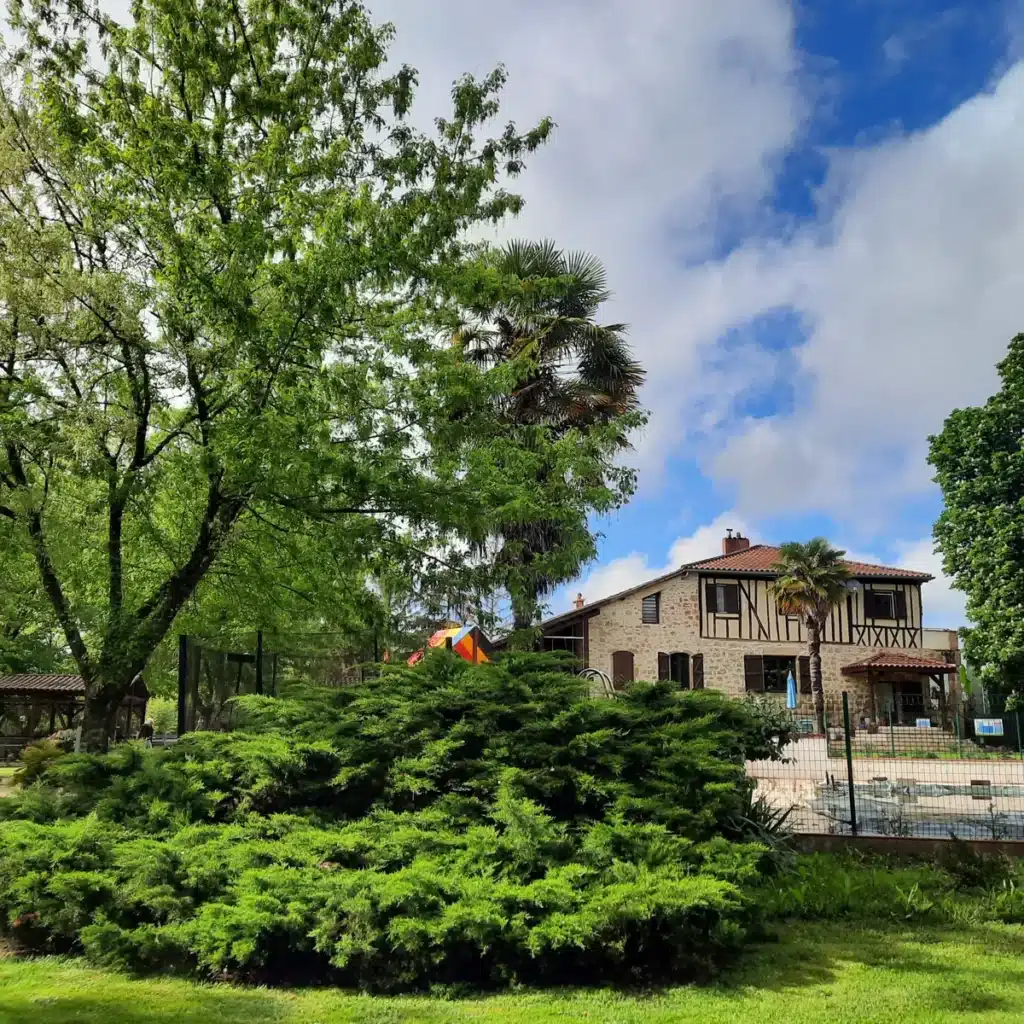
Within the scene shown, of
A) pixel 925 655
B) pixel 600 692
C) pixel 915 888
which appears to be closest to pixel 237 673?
→ pixel 600 692

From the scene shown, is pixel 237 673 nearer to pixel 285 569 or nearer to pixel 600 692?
pixel 285 569

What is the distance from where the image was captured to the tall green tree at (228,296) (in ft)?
28.5

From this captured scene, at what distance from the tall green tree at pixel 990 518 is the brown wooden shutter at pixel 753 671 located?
9.16 meters

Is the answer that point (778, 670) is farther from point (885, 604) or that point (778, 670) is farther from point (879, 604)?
point (885, 604)

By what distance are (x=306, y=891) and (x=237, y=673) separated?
5723 millimetres

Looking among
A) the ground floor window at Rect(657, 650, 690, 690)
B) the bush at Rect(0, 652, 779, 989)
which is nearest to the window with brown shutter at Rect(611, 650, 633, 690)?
the ground floor window at Rect(657, 650, 690, 690)

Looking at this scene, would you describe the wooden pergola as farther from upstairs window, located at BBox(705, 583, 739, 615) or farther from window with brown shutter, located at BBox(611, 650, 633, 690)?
upstairs window, located at BBox(705, 583, 739, 615)

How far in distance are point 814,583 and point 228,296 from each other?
27.5 metres

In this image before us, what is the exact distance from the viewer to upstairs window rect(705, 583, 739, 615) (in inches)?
1403

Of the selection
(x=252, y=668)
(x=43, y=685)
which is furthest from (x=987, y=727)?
(x=43, y=685)

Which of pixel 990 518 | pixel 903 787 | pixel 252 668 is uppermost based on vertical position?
pixel 990 518

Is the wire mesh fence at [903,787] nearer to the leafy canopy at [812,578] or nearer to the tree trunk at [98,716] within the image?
the tree trunk at [98,716]

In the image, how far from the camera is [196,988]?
17.9 feet

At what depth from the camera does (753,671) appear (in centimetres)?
3534
